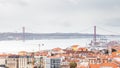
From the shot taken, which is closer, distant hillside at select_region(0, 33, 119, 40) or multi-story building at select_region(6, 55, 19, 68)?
multi-story building at select_region(6, 55, 19, 68)

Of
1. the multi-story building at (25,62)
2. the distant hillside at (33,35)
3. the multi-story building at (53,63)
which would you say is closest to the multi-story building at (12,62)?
the multi-story building at (25,62)

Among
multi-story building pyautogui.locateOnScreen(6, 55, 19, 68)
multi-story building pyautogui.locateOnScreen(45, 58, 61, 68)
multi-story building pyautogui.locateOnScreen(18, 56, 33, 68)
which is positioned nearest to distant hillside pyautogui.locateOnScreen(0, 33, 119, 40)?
multi-story building pyautogui.locateOnScreen(6, 55, 19, 68)

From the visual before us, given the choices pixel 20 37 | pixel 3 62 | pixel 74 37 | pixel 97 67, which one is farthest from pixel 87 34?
pixel 97 67

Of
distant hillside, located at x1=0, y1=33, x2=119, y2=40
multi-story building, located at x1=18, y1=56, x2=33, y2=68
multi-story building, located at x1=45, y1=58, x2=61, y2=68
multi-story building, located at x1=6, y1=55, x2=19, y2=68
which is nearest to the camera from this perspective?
multi-story building, located at x1=45, y1=58, x2=61, y2=68

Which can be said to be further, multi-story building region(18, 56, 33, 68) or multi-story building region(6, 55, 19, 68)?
multi-story building region(6, 55, 19, 68)

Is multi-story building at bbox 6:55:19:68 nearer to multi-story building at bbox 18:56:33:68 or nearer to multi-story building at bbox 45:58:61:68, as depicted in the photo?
multi-story building at bbox 18:56:33:68

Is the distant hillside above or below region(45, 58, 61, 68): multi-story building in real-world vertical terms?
above

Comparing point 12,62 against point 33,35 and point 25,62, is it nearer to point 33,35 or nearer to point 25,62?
point 25,62

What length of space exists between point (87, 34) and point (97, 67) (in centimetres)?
7195

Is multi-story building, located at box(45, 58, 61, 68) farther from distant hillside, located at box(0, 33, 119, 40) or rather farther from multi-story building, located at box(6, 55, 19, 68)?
distant hillside, located at box(0, 33, 119, 40)

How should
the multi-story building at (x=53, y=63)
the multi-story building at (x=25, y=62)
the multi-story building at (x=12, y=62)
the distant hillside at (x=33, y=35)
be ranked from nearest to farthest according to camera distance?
the multi-story building at (x=53, y=63) → the multi-story building at (x=25, y=62) → the multi-story building at (x=12, y=62) → the distant hillside at (x=33, y=35)

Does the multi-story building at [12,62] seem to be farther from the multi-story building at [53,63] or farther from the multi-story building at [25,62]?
the multi-story building at [53,63]

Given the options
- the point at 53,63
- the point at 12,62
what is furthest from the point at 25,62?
the point at 53,63

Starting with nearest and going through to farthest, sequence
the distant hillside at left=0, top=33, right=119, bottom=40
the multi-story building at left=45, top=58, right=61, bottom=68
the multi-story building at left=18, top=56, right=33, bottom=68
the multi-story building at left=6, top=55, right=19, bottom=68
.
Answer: the multi-story building at left=45, top=58, right=61, bottom=68
the multi-story building at left=18, top=56, right=33, bottom=68
the multi-story building at left=6, top=55, right=19, bottom=68
the distant hillside at left=0, top=33, right=119, bottom=40
